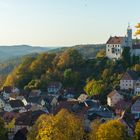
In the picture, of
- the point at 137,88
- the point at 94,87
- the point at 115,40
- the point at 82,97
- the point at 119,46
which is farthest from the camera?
the point at 115,40

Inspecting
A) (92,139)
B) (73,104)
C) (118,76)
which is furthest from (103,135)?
(118,76)

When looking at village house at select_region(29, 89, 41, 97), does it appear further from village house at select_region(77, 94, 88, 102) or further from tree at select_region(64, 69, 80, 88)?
village house at select_region(77, 94, 88, 102)

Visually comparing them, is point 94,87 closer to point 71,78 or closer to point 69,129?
point 71,78

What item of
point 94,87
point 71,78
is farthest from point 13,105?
point 71,78

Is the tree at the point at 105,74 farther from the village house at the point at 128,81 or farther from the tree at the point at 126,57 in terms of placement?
the tree at the point at 126,57

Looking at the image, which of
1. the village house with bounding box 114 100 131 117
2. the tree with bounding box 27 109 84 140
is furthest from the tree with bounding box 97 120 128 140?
the village house with bounding box 114 100 131 117
